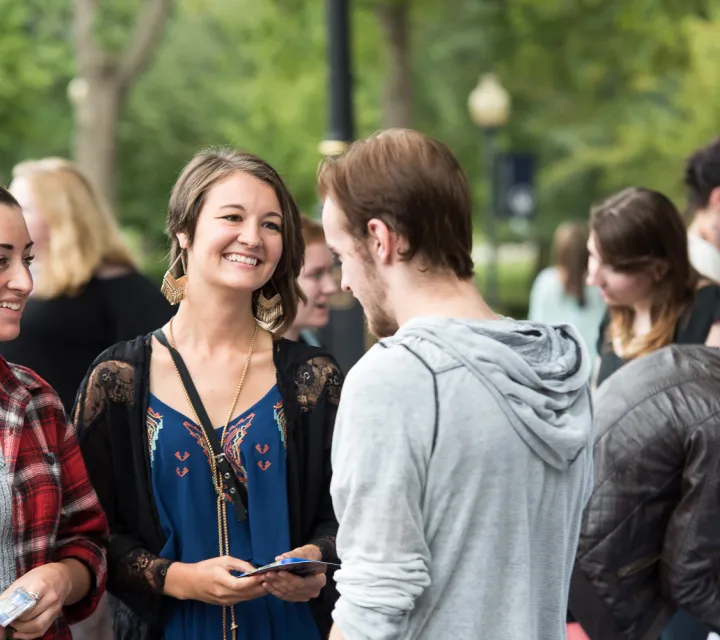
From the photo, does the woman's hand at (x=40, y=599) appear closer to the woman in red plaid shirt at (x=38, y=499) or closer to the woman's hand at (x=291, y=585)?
the woman in red plaid shirt at (x=38, y=499)

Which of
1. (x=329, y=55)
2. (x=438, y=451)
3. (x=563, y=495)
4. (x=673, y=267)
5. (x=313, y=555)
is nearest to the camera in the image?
(x=438, y=451)

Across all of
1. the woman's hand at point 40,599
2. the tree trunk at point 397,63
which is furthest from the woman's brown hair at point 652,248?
the tree trunk at point 397,63

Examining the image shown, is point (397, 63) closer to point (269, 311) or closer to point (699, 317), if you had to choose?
point (699, 317)

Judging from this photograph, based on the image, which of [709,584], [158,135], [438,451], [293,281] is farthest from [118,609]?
[158,135]

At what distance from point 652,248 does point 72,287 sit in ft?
7.16

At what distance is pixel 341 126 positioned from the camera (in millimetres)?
10828

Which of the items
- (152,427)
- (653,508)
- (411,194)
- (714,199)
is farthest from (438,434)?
(714,199)

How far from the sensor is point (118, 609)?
325cm

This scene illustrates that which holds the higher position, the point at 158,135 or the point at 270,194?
the point at 158,135

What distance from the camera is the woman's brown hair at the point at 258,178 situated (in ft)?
10.6

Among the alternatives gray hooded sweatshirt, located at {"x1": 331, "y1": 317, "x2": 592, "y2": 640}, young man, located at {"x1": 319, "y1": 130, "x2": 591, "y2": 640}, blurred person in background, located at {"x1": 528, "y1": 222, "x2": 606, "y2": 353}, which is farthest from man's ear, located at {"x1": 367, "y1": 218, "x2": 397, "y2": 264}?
blurred person in background, located at {"x1": 528, "y1": 222, "x2": 606, "y2": 353}

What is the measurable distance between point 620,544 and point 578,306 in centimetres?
571

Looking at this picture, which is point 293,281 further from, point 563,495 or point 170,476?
point 563,495

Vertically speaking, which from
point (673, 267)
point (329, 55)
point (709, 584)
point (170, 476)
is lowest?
point (709, 584)
